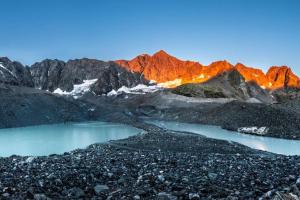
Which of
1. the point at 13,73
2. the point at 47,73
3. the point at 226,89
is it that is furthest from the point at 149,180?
the point at 47,73

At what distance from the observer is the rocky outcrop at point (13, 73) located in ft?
400

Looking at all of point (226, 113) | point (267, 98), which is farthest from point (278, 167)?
point (267, 98)

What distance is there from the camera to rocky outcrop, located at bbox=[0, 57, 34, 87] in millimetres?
122062

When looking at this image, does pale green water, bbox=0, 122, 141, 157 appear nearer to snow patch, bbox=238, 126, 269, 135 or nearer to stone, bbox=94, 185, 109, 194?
snow patch, bbox=238, 126, 269, 135

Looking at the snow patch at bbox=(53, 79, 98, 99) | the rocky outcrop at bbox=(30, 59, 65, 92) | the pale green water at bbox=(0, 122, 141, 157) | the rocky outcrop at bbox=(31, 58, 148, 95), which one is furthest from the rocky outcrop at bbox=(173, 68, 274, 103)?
the pale green water at bbox=(0, 122, 141, 157)

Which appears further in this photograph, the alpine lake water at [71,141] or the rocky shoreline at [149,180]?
the alpine lake water at [71,141]

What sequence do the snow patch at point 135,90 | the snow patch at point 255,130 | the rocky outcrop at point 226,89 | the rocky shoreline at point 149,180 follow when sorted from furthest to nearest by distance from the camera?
the snow patch at point 135,90
the rocky outcrop at point 226,89
the snow patch at point 255,130
the rocky shoreline at point 149,180

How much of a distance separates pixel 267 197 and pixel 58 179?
319 inches

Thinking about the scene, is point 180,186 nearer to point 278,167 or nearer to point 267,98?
point 278,167

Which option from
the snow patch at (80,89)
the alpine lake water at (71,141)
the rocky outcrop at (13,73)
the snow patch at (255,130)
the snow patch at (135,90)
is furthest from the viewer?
the snow patch at (135,90)

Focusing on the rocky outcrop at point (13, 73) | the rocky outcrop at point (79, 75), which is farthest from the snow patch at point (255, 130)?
the rocky outcrop at point (79, 75)

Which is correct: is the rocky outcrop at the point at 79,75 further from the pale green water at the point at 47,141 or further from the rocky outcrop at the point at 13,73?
the pale green water at the point at 47,141

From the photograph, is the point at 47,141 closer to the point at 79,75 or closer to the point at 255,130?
the point at 255,130

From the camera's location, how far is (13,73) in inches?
5177
